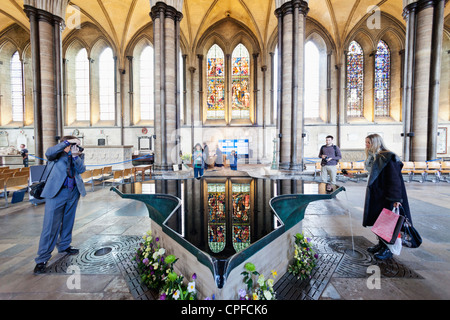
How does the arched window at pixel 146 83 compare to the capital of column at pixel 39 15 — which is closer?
the capital of column at pixel 39 15

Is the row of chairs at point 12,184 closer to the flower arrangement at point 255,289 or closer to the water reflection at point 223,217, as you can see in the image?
the water reflection at point 223,217

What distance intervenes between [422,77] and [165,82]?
41.9ft

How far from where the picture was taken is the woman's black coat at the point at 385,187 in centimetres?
283

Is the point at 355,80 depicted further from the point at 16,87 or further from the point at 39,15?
→ the point at 16,87

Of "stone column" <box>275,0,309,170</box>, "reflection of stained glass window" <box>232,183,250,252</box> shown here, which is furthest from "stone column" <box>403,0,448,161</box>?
"reflection of stained glass window" <box>232,183,250,252</box>

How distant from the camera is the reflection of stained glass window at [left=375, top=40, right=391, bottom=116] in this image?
18.4m

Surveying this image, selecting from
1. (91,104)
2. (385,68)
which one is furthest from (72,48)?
(385,68)

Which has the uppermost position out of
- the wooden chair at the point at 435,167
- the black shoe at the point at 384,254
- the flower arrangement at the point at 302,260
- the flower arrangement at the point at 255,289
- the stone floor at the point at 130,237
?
the wooden chair at the point at 435,167

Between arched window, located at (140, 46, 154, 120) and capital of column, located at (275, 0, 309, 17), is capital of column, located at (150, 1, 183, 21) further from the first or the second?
arched window, located at (140, 46, 154, 120)

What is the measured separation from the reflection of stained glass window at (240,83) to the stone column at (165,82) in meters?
9.06

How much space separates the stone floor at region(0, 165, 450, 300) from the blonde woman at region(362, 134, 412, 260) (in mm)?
609

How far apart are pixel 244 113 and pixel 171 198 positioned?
17.7 meters

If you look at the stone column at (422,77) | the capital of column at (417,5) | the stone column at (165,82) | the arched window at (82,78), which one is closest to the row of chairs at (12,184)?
the stone column at (165,82)
